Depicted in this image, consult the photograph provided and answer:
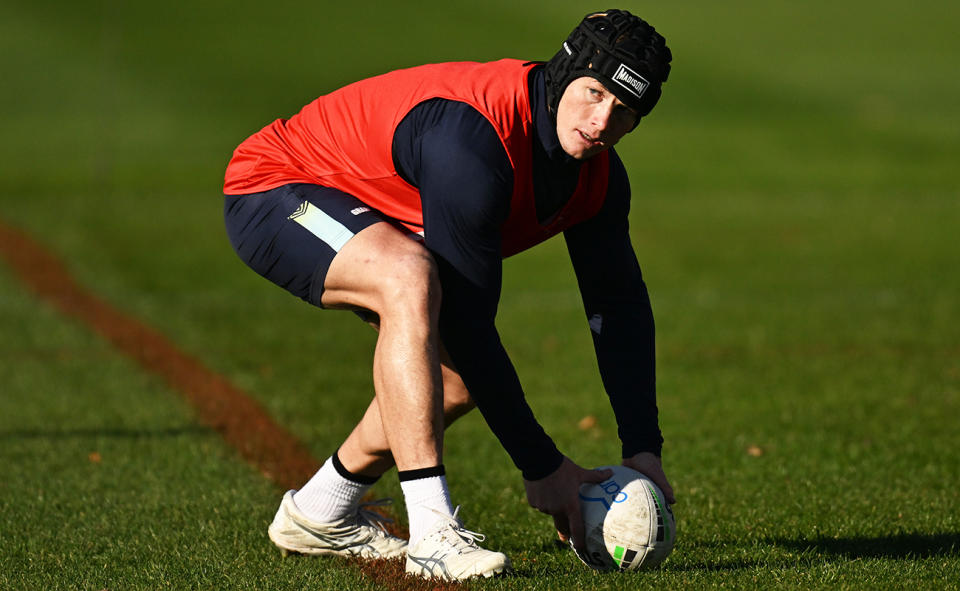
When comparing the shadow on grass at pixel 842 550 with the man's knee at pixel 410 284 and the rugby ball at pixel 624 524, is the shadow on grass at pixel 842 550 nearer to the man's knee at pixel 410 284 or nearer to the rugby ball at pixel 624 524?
the rugby ball at pixel 624 524

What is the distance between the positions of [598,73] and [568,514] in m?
1.57

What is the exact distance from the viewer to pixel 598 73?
436 centimetres

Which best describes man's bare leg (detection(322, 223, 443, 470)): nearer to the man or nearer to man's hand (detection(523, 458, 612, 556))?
the man

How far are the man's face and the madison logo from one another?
0.06 metres

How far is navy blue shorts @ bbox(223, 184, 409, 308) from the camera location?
4.59m

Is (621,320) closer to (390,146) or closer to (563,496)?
(563,496)

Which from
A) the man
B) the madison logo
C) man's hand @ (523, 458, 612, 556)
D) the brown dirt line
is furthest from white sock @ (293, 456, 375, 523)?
the madison logo

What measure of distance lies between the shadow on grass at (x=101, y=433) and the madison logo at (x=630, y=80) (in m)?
4.25

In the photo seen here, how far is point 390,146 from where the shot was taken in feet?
15.1

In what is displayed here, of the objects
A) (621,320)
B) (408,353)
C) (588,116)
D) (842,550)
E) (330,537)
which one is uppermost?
(588,116)

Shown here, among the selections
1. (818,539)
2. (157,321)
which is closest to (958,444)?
(818,539)

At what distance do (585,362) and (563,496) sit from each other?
590cm

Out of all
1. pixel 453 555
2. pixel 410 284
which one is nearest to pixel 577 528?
pixel 453 555

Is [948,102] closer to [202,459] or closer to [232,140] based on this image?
[232,140]
